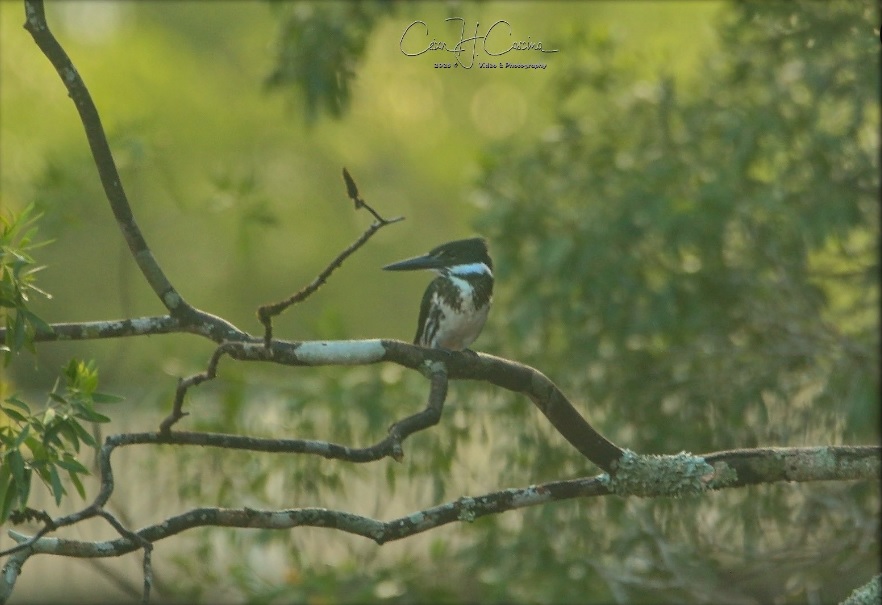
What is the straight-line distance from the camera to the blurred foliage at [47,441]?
222 cm

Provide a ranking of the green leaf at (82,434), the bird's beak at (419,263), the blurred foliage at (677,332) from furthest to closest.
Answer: the blurred foliage at (677,332)
the bird's beak at (419,263)
the green leaf at (82,434)

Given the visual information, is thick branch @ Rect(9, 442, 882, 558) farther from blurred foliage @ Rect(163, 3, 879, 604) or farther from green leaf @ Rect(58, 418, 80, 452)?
blurred foliage @ Rect(163, 3, 879, 604)

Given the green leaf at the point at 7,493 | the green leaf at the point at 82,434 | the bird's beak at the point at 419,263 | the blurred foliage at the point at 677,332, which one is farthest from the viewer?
the blurred foliage at the point at 677,332

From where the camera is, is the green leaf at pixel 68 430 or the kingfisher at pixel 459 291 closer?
the green leaf at pixel 68 430

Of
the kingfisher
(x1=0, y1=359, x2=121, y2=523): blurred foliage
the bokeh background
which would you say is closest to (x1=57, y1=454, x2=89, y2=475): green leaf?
(x1=0, y1=359, x2=121, y2=523): blurred foliage

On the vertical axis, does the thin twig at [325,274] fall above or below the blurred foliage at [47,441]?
above

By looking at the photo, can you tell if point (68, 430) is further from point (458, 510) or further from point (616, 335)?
point (616, 335)

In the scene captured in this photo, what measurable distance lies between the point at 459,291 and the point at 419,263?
329 millimetres

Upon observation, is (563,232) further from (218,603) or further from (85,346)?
(85,346)

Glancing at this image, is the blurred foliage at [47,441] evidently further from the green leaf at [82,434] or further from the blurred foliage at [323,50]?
the blurred foliage at [323,50]

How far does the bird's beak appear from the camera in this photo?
3701 mm

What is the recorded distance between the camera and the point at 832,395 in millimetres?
4781

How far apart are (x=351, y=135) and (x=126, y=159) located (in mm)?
6526

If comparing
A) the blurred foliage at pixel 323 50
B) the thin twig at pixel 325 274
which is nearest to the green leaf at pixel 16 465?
Answer: the thin twig at pixel 325 274
